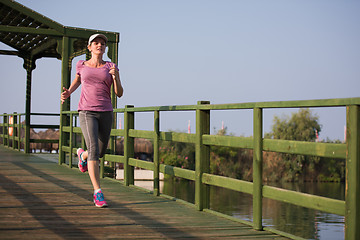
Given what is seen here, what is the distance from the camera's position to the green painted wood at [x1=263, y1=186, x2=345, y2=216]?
161 inches

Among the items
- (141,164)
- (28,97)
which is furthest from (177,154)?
(141,164)

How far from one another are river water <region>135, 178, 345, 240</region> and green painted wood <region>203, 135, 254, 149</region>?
60.6ft

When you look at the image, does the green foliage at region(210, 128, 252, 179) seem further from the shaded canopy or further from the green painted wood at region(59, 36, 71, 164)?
the green painted wood at region(59, 36, 71, 164)

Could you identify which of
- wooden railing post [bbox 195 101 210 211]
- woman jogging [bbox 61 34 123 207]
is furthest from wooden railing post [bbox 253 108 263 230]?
woman jogging [bbox 61 34 123 207]

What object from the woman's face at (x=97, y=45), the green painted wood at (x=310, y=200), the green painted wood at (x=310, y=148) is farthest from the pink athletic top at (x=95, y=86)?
the green painted wood at (x=310, y=200)

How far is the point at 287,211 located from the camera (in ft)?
107

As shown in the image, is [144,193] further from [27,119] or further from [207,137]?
[27,119]

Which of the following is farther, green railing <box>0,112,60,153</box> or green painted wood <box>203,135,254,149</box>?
green railing <box>0,112,60,153</box>

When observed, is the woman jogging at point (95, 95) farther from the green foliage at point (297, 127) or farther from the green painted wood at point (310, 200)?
the green foliage at point (297, 127)

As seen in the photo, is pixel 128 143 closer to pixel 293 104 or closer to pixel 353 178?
pixel 293 104

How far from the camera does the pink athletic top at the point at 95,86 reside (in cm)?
602

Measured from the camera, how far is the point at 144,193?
7766 millimetres

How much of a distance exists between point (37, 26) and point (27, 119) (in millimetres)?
4225

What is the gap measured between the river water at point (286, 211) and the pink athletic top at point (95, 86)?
1892 centimetres
